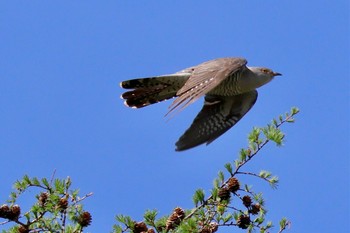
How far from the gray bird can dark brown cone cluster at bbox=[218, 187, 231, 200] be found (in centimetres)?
209

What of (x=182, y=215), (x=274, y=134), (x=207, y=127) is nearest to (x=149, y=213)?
(x=182, y=215)

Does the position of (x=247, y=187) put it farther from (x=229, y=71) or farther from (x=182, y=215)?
(x=229, y=71)

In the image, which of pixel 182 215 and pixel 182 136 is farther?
pixel 182 136

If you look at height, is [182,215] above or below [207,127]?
below

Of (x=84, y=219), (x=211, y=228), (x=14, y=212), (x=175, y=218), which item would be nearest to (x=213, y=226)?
(x=211, y=228)

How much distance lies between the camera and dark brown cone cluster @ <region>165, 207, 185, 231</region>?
12.6 feet

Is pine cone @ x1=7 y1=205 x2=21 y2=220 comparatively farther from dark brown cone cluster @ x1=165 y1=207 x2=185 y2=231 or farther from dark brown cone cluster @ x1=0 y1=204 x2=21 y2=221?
dark brown cone cluster @ x1=165 y1=207 x2=185 y2=231

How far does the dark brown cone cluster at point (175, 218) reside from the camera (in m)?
3.83

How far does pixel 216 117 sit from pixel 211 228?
10.0 ft

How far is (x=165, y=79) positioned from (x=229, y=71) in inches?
37.6

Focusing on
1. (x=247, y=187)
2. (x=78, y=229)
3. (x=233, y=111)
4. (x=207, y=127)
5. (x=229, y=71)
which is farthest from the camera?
(x=233, y=111)

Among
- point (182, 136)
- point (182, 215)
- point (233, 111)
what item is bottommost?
point (182, 215)

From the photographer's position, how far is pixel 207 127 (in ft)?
21.4

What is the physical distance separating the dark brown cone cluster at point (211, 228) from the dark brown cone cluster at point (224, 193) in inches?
7.3
